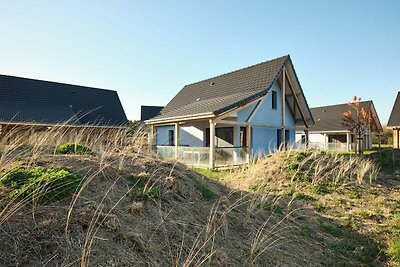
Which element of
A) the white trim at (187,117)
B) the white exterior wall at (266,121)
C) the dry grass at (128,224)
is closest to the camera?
the dry grass at (128,224)

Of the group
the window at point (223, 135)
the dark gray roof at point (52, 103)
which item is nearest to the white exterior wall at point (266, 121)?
the window at point (223, 135)

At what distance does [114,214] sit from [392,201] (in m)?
7.22

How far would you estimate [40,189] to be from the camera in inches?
115

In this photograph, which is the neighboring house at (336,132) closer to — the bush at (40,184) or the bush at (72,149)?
the bush at (72,149)

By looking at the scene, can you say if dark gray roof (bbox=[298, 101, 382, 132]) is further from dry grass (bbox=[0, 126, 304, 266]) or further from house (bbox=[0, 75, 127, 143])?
dry grass (bbox=[0, 126, 304, 266])

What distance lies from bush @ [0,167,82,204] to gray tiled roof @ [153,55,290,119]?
373 inches

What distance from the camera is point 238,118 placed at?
15.0 metres

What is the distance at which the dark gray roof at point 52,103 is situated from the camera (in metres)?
19.4

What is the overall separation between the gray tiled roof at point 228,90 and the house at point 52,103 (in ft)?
18.6

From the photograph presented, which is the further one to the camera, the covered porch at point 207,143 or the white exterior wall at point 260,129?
the white exterior wall at point 260,129

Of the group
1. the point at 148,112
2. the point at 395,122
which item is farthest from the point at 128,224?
the point at 148,112

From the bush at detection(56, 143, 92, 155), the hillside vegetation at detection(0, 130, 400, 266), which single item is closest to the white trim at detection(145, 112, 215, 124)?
the hillside vegetation at detection(0, 130, 400, 266)

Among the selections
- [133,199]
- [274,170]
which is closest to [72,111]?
[274,170]

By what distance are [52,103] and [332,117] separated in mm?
33087
